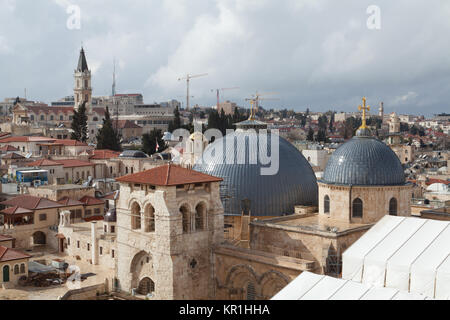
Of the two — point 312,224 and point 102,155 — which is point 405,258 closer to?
point 312,224

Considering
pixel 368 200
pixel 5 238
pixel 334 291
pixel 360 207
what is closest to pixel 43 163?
pixel 5 238

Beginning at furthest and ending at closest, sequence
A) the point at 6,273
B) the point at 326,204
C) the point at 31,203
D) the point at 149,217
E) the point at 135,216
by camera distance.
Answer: the point at 31,203
the point at 6,273
the point at 326,204
the point at 135,216
the point at 149,217

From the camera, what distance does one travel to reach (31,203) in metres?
42.6

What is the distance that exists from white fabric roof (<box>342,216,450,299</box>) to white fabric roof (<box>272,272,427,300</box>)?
151cm

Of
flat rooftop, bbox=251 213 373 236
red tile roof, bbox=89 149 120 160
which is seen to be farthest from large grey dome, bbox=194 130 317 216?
red tile roof, bbox=89 149 120 160

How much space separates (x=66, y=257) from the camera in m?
38.6

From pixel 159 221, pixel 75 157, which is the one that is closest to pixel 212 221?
pixel 159 221

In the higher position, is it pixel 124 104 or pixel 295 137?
pixel 124 104

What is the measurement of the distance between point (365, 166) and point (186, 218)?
910cm

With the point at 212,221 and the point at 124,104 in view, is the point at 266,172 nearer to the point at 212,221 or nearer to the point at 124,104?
the point at 212,221

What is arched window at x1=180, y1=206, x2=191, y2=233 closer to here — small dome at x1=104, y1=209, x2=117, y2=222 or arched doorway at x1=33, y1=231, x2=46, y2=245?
small dome at x1=104, y1=209, x2=117, y2=222

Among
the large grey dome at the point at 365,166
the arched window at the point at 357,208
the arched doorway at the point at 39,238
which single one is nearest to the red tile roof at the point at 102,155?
the arched doorway at the point at 39,238
